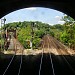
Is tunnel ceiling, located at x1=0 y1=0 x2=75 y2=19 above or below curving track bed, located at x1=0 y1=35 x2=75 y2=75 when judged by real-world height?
above

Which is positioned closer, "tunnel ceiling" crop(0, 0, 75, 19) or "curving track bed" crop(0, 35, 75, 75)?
"curving track bed" crop(0, 35, 75, 75)

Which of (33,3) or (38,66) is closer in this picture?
(38,66)

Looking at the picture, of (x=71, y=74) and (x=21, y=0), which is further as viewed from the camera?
(x=21, y=0)

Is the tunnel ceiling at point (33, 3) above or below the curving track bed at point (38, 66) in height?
above

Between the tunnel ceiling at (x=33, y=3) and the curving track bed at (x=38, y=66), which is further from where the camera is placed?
the tunnel ceiling at (x=33, y=3)

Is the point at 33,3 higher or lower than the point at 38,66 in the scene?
higher

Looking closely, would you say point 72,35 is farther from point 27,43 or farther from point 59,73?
point 59,73

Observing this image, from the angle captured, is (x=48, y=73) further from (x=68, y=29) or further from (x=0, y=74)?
(x=68, y=29)

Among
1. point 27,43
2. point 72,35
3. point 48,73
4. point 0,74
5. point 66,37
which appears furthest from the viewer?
point 27,43

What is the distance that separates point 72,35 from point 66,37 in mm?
8362

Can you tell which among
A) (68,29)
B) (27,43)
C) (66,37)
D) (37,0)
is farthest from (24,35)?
(37,0)

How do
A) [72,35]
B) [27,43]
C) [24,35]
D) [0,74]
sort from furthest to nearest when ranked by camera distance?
[24,35] → [27,43] → [72,35] → [0,74]

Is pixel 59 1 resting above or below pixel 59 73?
above

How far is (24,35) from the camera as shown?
3447 inches
